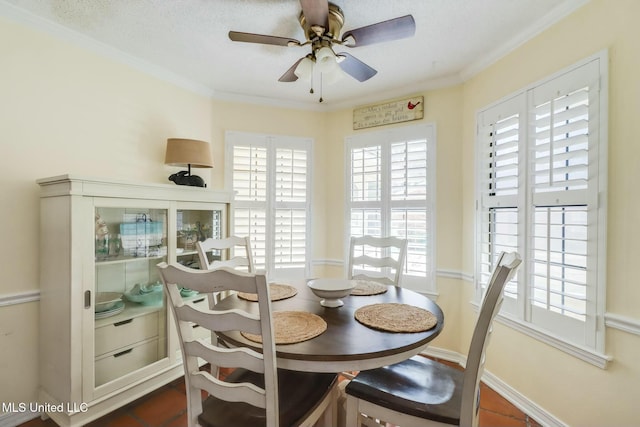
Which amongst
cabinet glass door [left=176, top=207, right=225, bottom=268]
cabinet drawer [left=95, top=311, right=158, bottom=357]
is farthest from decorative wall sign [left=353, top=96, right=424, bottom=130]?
cabinet drawer [left=95, top=311, right=158, bottom=357]

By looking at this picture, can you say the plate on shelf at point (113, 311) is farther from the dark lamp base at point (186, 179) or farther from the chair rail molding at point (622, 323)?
the chair rail molding at point (622, 323)

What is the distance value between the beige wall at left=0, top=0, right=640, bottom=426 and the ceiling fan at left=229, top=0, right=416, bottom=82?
3.61 ft

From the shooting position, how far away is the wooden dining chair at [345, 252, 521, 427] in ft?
3.53

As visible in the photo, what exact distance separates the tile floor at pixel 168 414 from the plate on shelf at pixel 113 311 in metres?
0.62

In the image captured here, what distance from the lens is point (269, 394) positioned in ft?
3.27

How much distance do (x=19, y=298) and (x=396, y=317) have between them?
90.0 inches

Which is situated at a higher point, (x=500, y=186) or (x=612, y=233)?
(x=500, y=186)

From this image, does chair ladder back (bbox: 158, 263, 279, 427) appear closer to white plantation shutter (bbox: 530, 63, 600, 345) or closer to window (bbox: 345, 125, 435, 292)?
white plantation shutter (bbox: 530, 63, 600, 345)

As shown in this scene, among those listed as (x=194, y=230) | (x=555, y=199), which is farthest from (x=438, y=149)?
(x=194, y=230)

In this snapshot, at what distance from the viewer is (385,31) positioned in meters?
1.47

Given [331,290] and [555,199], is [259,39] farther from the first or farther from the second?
[555,199]

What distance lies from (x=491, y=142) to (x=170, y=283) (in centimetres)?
238

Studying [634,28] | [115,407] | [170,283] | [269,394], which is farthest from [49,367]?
[634,28]

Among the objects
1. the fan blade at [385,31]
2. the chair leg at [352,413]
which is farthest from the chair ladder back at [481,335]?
the fan blade at [385,31]
